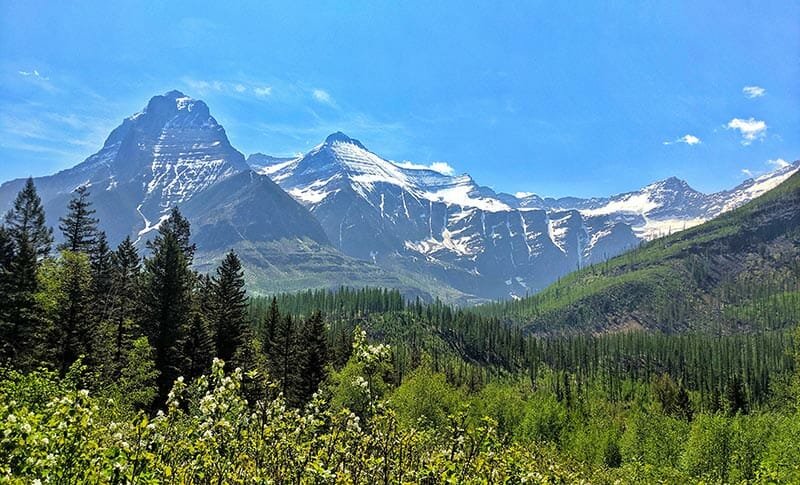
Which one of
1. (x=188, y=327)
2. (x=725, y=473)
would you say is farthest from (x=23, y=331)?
(x=725, y=473)

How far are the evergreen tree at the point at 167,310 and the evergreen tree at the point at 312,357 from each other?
1486cm

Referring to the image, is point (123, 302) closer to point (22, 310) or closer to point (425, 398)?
point (22, 310)

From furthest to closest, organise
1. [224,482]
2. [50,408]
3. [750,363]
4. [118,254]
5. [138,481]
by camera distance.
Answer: [750,363] < [118,254] < [224,482] < [50,408] < [138,481]

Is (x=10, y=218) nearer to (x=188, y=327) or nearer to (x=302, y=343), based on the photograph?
(x=188, y=327)

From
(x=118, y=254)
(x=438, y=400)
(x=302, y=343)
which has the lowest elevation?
(x=438, y=400)

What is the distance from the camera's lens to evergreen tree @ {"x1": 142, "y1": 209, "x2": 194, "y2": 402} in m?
51.9

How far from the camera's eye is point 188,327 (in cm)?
5291

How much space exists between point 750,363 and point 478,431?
20800 centimetres

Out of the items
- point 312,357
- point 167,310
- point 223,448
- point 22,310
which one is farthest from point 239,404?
point 312,357

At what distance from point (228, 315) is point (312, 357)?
1105cm

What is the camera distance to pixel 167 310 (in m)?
53.2

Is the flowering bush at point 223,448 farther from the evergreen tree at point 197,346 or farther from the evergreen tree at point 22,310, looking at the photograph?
the evergreen tree at point 197,346

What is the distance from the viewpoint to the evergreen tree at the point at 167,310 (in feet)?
170

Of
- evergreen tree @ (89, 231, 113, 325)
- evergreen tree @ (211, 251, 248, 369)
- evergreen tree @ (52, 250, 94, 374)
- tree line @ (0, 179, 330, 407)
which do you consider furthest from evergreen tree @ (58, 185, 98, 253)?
evergreen tree @ (52, 250, 94, 374)
